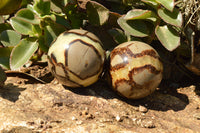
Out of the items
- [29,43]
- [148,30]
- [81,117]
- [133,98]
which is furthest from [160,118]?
[29,43]

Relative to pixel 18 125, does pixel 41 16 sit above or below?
above

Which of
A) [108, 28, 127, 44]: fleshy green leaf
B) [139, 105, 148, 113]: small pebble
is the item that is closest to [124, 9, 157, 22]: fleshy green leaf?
[108, 28, 127, 44]: fleshy green leaf

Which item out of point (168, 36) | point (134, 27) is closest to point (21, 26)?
point (134, 27)

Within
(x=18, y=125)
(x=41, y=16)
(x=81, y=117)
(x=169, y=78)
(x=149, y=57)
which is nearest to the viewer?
(x=18, y=125)

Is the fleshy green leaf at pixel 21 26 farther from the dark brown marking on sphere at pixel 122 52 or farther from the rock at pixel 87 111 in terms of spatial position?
the dark brown marking on sphere at pixel 122 52

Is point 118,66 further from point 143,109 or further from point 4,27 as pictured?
point 4,27

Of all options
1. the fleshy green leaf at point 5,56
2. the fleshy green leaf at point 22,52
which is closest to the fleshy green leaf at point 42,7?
the fleshy green leaf at point 22,52

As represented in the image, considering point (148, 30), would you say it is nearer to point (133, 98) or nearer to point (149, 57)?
point (149, 57)
